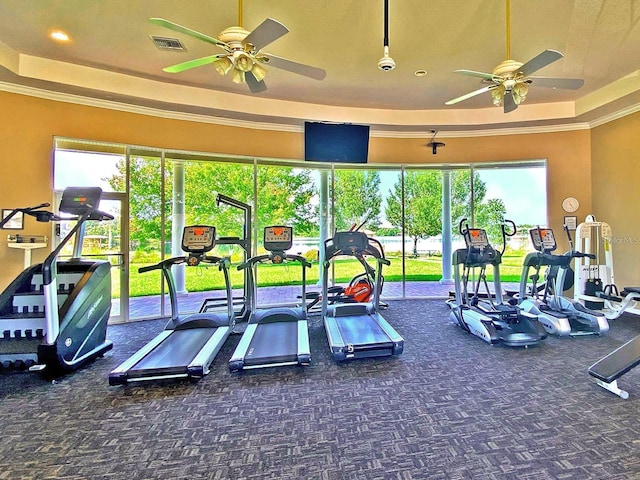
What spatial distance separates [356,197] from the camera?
281 inches

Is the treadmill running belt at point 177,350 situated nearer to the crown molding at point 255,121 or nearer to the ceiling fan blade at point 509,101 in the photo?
the crown molding at point 255,121

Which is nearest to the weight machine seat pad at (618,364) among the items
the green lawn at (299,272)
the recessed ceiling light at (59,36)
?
the green lawn at (299,272)

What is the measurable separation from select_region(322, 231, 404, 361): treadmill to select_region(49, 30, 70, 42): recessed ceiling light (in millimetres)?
4351

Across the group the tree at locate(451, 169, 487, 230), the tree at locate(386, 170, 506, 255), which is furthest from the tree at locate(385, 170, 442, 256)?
the tree at locate(451, 169, 487, 230)

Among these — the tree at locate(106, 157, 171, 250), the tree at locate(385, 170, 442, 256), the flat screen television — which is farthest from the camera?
the tree at locate(385, 170, 442, 256)

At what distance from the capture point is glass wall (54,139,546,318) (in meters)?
5.73

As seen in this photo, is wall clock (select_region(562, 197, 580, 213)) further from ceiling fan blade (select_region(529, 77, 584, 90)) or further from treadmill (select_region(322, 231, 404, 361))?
treadmill (select_region(322, 231, 404, 361))

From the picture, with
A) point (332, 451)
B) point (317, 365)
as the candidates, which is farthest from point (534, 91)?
point (332, 451)

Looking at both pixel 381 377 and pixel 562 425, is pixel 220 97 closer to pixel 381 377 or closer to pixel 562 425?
pixel 381 377

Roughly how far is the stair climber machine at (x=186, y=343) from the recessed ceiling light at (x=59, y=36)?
2.77 meters

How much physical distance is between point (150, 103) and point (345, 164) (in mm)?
3736

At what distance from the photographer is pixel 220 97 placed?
557 cm

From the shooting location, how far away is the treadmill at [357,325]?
370 cm

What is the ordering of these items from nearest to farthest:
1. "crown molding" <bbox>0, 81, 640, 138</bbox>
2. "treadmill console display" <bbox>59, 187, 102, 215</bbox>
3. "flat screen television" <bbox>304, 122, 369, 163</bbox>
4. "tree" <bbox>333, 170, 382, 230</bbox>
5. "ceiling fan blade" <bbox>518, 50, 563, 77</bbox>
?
"ceiling fan blade" <bbox>518, 50, 563, 77</bbox> < "treadmill console display" <bbox>59, 187, 102, 215</bbox> < "crown molding" <bbox>0, 81, 640, 138</bbox> < "flat screen television" <bbox>304, 122, 369, 163</bbox> < "tree" <bbox>333, 170, 382, 230</bbox>
